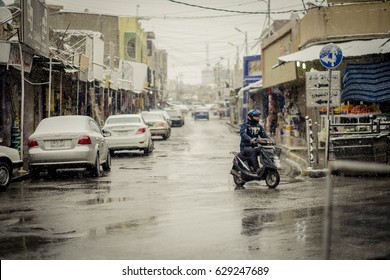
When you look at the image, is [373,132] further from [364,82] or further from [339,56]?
[364,82]

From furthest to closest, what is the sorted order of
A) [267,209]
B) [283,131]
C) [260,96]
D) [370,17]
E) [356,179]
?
[260,96]
[283,131]
[370,17]
[356,179]
[267,209]

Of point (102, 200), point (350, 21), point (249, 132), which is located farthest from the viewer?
point (350, 21)

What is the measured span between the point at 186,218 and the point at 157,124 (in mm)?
25353

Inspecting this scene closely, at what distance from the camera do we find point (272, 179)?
13156 mm

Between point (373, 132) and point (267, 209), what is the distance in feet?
21.7

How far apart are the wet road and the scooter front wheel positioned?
6.5 inches

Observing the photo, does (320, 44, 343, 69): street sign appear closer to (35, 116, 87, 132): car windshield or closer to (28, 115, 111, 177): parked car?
(28, 115, 111, 177): parked car

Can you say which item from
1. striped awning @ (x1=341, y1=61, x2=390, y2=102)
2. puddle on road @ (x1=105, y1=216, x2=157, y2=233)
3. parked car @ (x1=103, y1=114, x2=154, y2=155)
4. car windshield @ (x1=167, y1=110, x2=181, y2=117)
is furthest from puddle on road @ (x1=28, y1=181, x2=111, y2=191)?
car windshield @ (x1=167, y1=110, x2=181, y2=117)

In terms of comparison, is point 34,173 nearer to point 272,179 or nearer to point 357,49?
point 272,179

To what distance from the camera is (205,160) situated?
67.7ft

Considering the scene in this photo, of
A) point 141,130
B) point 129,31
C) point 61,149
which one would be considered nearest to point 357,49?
point 141,130

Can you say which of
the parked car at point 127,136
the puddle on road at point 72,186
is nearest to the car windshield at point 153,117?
the parked car at point 127,136
